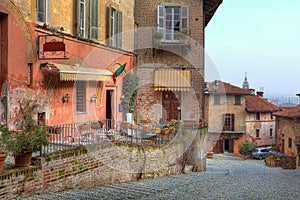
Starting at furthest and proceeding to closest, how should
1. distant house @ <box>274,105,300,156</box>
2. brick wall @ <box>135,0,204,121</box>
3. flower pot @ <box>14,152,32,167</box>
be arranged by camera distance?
distant house @ <box>274,105,300,156</box> < brick wall @ <box>135,0,204,121</box> < flower pot @ <box>14,152,32,167</box>

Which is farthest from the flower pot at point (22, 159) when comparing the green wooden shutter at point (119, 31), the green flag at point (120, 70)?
the green wooden shutter at point (119, 31)

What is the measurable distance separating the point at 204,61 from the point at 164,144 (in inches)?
307

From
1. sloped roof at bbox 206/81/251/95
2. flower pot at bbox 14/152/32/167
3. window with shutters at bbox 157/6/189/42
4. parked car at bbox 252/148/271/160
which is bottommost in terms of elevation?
parked car at bbox 252/148/271/160

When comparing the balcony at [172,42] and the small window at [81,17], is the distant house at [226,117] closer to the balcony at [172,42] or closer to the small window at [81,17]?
the balcony at [172,42]

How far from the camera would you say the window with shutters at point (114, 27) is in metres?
16.8

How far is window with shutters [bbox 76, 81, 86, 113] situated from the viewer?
14.6 m

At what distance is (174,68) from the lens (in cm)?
2045

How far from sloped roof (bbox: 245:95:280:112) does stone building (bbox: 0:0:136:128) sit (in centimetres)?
2792

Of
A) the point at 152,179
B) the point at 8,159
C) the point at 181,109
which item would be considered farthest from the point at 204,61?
the point at 8,159

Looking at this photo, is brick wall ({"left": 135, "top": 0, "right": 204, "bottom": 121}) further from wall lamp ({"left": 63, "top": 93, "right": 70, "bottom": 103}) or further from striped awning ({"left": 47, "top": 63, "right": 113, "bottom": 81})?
wall lamp ({"left": 63, "top": 93, "right": 70, "bottom": 103})

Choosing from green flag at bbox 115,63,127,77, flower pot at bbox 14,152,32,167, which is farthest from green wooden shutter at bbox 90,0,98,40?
flower pot at bbox 14,152,32,167

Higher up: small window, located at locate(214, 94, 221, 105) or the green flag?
the green flag

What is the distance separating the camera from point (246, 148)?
38.3 meters

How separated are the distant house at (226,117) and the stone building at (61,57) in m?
24.5
